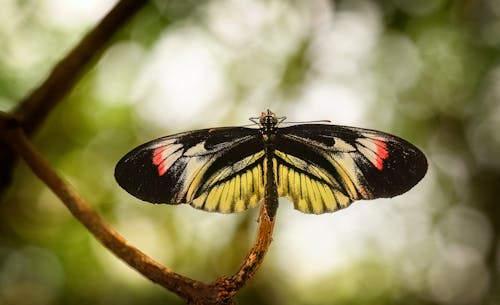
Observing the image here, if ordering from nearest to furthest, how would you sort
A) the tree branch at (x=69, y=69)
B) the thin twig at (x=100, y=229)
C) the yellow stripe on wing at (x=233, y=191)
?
the yellow stripe on wing at (x=233, y=191) → the thin twig at (x=100, y=229) → the tree branch at (x=69, y=69)

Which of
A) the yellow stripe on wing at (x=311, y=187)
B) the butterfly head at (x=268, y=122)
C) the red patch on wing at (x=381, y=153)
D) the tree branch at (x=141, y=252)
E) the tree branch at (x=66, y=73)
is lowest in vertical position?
the tree branch at (x=141, y=252)

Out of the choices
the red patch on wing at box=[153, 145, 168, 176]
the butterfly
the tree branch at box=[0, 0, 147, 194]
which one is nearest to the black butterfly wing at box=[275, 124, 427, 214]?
the butterfly

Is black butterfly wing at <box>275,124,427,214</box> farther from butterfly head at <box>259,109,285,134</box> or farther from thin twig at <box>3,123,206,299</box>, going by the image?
thin twig at <box>3,123,206,299</box>

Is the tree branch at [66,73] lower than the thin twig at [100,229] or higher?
higher

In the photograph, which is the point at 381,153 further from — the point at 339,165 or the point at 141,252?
the point at 141,252

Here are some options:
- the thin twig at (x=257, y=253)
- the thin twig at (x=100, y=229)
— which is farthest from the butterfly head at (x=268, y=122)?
the thin twig at (x=100, y=229)

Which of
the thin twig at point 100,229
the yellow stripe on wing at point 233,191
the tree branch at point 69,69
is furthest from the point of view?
the tree branch at point 69,69

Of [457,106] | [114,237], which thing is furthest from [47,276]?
[457,106]

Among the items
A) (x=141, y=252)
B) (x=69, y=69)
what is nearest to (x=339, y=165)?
(x=141, y=252)

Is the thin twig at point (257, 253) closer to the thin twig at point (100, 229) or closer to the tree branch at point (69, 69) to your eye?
the thin twig at point (100, 229)
